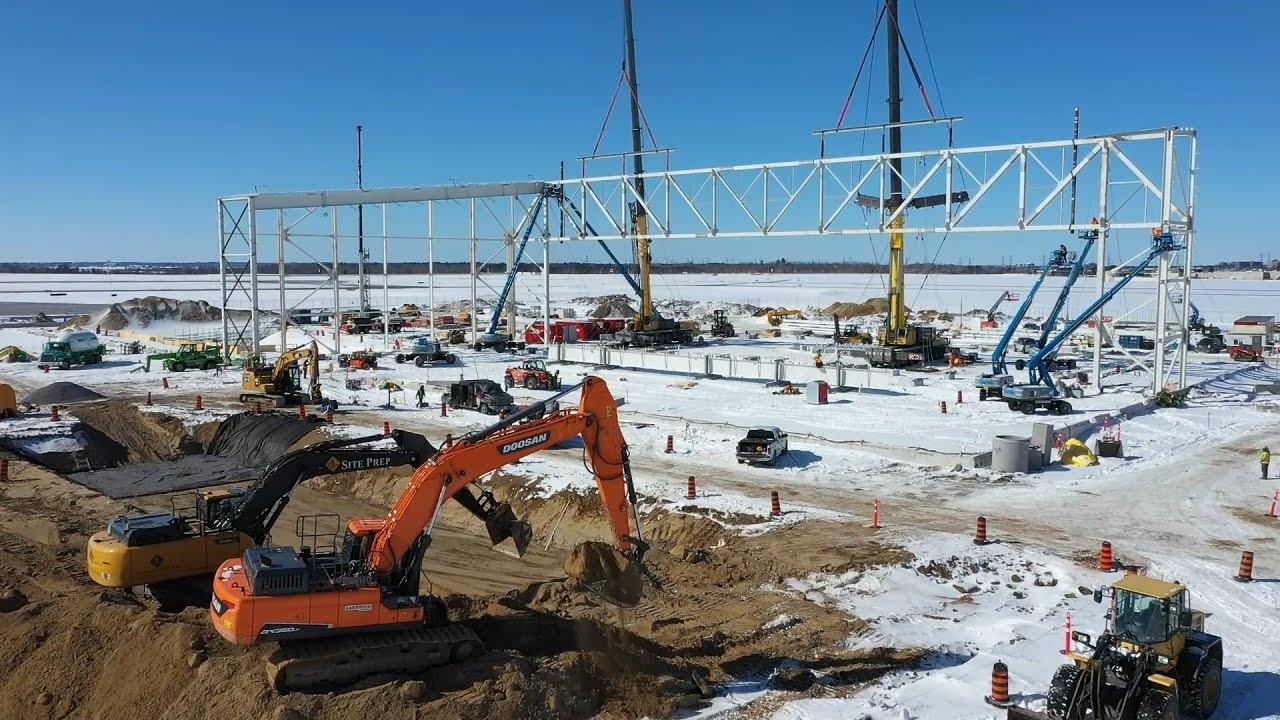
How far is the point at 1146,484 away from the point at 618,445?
17245 mm

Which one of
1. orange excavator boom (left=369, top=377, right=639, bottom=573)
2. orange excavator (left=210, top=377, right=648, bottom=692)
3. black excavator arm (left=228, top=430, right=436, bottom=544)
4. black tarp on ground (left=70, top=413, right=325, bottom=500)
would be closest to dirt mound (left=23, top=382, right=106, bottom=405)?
black tarp on ground (left=70, top=413, right=325, bottom=500)

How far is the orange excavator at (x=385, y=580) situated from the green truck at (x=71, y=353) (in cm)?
4679

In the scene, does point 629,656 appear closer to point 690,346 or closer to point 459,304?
point 690,346

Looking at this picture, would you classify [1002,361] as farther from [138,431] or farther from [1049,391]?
[138,431]

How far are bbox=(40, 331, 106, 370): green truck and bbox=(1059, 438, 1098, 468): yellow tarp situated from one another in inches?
1910

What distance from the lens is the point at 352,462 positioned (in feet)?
46.2

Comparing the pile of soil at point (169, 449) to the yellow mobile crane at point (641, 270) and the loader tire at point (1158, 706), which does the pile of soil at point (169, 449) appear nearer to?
the loader tire at point (1158, 706)

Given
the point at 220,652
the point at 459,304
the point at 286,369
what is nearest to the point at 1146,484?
the point at 220,652

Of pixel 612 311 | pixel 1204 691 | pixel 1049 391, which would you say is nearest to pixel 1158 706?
pixel 1204 691

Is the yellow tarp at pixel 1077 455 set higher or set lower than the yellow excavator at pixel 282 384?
lower

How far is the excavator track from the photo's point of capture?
11.4m

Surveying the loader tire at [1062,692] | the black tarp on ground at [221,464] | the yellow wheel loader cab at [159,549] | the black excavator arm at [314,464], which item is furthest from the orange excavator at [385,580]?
the black tarp on ground at [221,464]

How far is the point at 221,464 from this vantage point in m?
28.5

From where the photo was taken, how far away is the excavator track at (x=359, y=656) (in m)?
11.4
